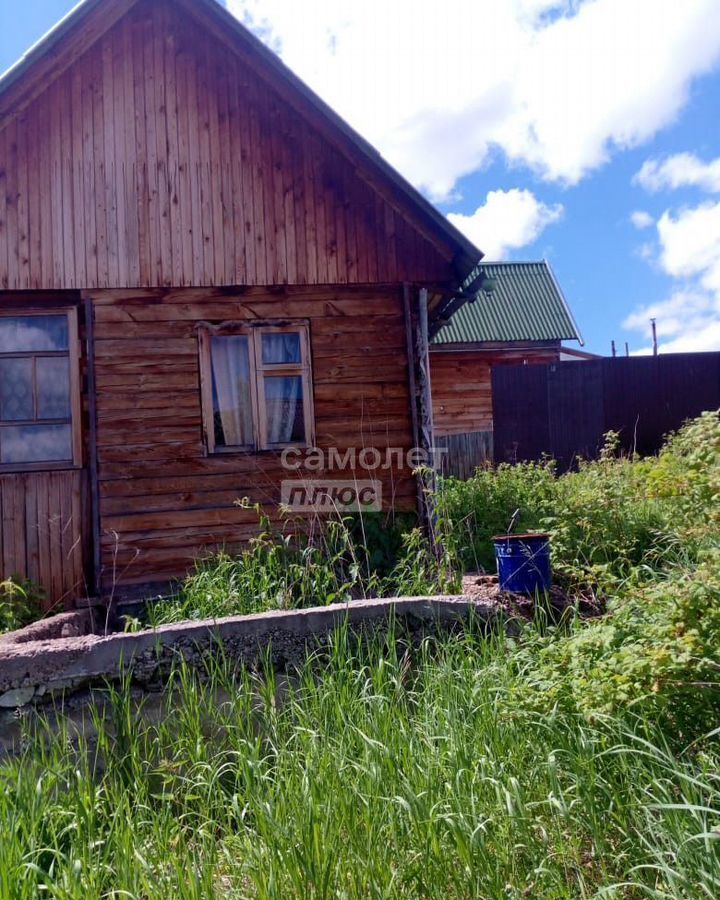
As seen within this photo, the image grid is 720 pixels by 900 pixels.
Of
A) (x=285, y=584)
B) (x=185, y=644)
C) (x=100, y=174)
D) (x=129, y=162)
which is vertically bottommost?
(x=185, y=644)

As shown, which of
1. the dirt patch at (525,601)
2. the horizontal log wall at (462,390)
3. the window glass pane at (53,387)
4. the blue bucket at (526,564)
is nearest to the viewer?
the dirt patch at (525,601)

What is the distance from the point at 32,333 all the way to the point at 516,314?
46.6 ft

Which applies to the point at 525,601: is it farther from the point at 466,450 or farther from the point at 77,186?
the point at 466,450

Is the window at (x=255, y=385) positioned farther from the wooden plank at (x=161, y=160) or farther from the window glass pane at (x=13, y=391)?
the window glass pane at (x=13, y=391)

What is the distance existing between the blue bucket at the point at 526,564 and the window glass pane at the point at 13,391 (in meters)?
4.65

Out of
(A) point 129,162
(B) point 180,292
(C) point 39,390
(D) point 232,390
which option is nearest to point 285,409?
(D) point 232,390

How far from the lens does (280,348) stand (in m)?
7.28

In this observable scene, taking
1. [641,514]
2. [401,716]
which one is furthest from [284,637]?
[641,514]

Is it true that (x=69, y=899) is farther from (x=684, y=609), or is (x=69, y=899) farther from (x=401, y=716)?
(x=684, y=609)

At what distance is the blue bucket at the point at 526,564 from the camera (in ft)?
14.9

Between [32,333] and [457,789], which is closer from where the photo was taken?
[457,789]

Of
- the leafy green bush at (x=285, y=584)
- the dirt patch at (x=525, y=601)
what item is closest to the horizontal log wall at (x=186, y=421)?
the leafy green bush at (x=285, y=584)

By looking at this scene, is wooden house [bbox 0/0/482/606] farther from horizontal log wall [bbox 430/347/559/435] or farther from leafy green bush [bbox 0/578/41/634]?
horizontal log wall [bbox 430/347/559/435]

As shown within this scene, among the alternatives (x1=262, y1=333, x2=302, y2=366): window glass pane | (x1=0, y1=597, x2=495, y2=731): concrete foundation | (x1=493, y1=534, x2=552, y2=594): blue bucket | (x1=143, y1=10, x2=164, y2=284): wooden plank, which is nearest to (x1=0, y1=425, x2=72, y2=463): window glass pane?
(x1=143, y1=10, x2=164, y2=284): wooden plank
